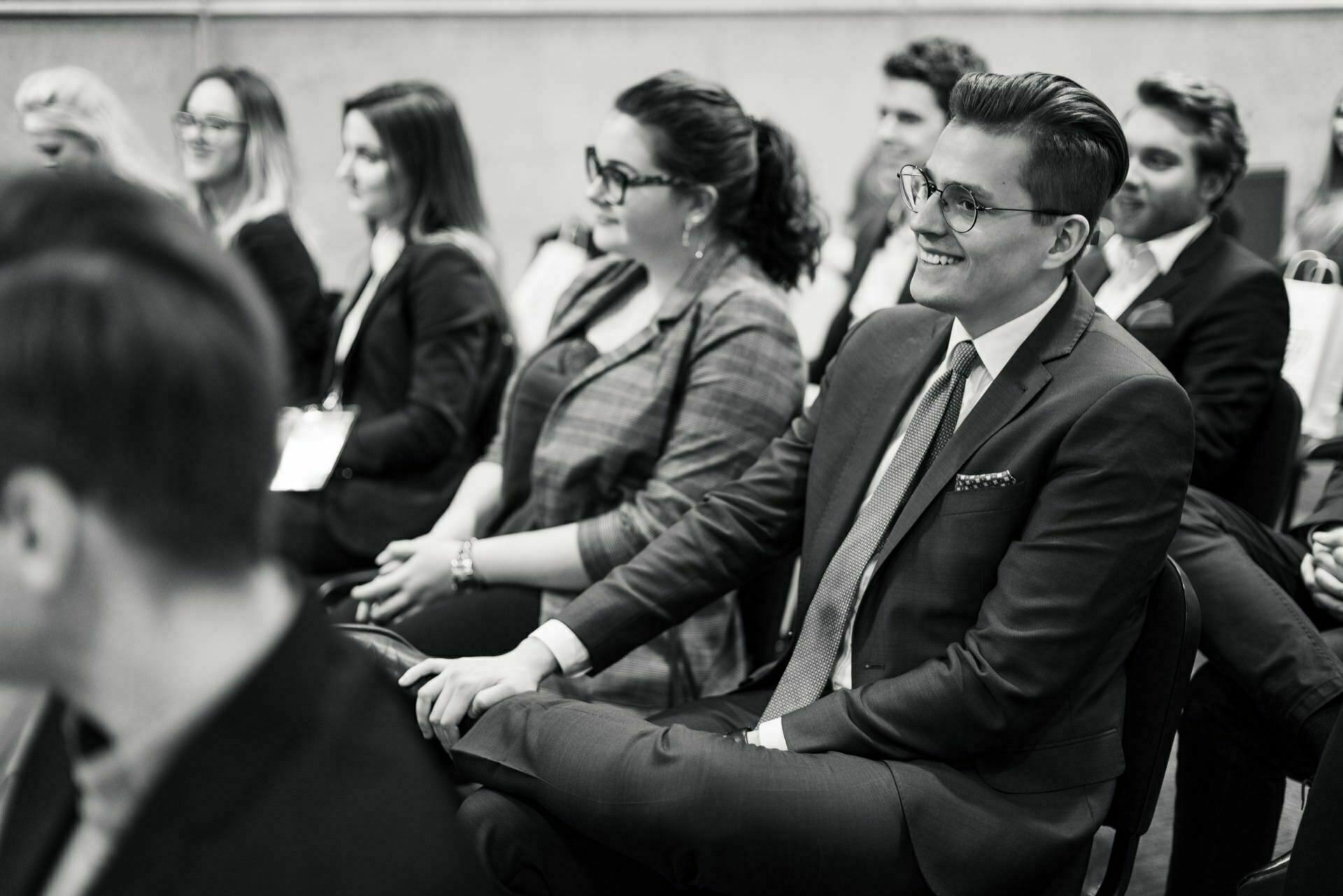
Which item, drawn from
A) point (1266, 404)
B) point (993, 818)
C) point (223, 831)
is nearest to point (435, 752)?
point (993, 818)

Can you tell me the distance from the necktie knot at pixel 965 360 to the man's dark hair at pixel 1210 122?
1331 mm

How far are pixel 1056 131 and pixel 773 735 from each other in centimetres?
87

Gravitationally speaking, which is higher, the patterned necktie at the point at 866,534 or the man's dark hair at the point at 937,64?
the man's dark hair at the point at 937,64

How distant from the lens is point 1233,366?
249cm

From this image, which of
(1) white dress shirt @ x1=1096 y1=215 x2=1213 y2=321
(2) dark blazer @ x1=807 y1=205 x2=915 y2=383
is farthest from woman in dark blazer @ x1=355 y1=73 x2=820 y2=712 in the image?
(2) dark blazer @ x1=807 y1=205 x2=915 y2=383

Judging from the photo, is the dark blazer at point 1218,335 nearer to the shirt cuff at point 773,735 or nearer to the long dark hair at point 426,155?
the shirt cuff at point 773,735

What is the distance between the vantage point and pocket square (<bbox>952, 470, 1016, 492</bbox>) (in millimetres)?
1662

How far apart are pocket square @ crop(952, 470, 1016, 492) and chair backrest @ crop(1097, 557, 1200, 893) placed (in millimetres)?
218

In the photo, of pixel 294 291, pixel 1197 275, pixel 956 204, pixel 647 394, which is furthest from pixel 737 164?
pixel 294 291

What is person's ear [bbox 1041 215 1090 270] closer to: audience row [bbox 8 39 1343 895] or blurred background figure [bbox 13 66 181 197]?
audience row [bbox 8 39 1343 895]

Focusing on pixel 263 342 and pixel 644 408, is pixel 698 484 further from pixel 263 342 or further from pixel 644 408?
pixel 263 342

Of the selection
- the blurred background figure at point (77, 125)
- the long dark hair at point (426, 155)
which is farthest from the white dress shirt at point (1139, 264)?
the blurred background figure at point (77, 125)

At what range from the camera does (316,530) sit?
2.95 meters

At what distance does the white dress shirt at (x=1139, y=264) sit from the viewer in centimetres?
279
